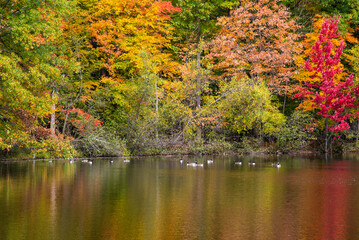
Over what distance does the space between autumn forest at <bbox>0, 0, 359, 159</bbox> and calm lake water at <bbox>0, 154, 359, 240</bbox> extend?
12882mm

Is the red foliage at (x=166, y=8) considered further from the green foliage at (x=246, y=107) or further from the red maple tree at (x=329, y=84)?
the red maple tree at (x=329, y=84)

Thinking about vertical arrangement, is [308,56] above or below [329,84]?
above

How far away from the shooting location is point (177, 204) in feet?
59.3

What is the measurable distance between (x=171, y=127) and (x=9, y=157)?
13.6 metres

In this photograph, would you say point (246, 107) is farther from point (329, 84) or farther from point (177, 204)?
point (177, 204)

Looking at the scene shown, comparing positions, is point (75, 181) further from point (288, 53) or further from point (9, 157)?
point (288, 53)

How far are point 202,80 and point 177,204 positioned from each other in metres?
29.8

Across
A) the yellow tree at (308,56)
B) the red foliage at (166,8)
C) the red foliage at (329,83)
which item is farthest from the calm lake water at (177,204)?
the red foliage at (166,8)

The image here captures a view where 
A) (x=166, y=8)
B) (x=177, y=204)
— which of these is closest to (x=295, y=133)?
(x=166, y=8)

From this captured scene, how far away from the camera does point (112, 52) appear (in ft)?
152

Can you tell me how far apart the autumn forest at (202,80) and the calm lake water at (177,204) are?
12.9 meters

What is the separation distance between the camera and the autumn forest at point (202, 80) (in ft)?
141

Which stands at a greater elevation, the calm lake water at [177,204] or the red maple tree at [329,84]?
the red maple tree at [329,84]

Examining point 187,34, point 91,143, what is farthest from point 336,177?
point 187,34
